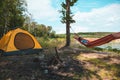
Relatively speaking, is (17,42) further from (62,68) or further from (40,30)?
(40,30)

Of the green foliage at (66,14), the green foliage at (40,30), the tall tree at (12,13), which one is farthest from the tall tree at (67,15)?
the green foliage at (40,30)

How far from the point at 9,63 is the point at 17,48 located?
203 cm

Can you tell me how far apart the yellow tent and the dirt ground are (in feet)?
3.18

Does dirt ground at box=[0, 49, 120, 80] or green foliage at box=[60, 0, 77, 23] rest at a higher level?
green foliage at box=[60, 0, 77, 23]

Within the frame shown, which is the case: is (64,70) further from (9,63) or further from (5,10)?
(5,10)

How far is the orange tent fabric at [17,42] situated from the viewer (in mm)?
11367

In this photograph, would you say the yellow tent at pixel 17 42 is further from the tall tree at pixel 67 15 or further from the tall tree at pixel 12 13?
the tall tree at pixel 12 13

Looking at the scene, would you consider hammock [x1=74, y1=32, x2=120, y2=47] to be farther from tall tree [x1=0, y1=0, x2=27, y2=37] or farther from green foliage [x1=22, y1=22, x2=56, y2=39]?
green foliage [x1=22, y1=22, x2=56, y2=39]

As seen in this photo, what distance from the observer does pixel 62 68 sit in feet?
29.5

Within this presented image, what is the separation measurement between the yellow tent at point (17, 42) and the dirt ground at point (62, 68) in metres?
0.97

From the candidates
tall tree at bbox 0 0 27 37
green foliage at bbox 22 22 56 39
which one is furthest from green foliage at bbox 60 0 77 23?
green foliage at bbox 22 22 56 39

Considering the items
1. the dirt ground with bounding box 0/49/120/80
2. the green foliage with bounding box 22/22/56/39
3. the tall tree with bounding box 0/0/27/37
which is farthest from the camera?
the green foliage with bounding box 22/22/56/39

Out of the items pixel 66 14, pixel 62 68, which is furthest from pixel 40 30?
pixel 62 68

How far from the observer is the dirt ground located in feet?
27.3
